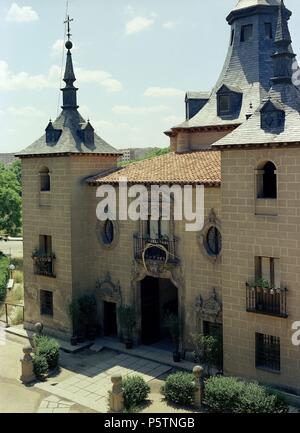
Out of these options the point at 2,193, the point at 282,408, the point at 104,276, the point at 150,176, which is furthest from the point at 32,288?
the point at 2,193

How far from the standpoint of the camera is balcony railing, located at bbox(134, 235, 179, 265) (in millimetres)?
26250

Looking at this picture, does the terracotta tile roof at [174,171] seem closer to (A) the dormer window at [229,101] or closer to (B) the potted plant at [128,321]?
(A) the dormer window at [229,101]

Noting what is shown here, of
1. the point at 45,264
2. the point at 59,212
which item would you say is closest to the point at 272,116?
the point at 59,212

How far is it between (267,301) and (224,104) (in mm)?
14476

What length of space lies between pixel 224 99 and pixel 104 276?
13.4 metres

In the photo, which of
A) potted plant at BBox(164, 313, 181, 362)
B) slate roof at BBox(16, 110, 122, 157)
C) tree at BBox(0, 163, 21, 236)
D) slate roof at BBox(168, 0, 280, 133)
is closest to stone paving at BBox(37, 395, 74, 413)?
potted plant at BBox(164, 313, 181, 362)

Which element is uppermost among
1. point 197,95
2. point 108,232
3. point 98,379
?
point 197,95

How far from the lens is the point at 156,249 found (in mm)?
27016

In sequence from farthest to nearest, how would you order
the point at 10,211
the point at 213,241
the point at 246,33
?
the point at 10,211 → the point at 246,33 → the point at 213,241

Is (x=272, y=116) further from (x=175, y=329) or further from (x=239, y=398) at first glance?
(x=239, y=398)

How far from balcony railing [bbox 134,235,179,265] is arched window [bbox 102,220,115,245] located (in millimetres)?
2328

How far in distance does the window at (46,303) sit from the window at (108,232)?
5.42 m

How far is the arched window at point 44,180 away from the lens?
3133 cm

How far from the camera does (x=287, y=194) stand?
2080 centimetres
